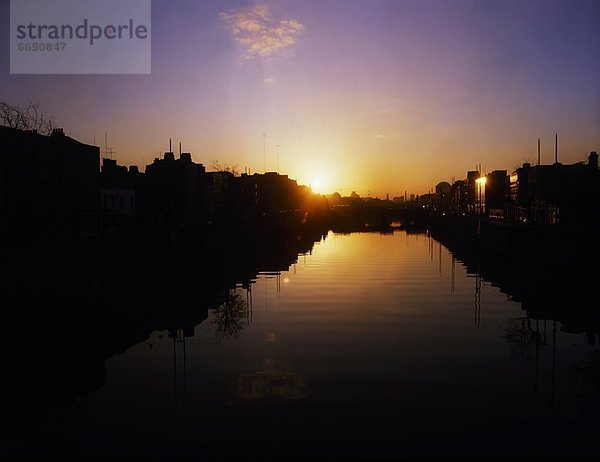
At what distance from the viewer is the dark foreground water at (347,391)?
1578cm

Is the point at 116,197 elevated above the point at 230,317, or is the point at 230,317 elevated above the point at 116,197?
the point at 116,197

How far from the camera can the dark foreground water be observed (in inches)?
621

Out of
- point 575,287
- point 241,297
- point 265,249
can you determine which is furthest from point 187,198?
point 575,287

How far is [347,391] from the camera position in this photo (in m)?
20.1

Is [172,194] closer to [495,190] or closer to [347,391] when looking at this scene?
[347,391]

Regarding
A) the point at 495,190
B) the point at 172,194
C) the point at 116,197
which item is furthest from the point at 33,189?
the point at 495,190

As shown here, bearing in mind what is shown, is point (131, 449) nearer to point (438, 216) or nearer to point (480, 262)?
point (480, 262)

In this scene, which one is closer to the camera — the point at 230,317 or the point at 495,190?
the point at 230,317

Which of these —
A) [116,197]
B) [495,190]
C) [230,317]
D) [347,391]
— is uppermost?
[495,190]

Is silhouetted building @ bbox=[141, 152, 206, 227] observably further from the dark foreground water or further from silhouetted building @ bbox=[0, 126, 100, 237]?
the dark foreground water

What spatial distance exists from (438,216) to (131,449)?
603 ft

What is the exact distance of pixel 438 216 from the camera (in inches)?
7525

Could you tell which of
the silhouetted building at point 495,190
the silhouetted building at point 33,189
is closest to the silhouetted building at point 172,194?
the silhouetted building at point 33,189

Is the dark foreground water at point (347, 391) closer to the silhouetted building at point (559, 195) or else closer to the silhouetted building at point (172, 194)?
the silhouetted building at point (559, 195)
